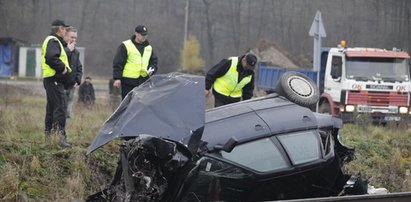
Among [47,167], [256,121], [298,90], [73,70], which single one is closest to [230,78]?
[73,70]

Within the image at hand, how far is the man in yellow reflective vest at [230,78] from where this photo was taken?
9570 millimetres

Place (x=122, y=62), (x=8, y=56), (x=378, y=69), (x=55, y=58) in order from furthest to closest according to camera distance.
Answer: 1. (x=8, y=56)
2. (x=378, y=69)
3. (x=122, y=62)
4. (x=55, y=58)

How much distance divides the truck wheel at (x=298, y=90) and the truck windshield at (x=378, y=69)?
11320 millimetres

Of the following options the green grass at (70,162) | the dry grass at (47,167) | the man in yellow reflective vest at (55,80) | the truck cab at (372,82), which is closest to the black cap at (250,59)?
the green grass at (70,162)

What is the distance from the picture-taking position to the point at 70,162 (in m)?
7.47

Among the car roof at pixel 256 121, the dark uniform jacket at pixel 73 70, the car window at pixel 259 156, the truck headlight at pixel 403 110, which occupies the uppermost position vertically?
the dark uniform jacket at pixel 73 70

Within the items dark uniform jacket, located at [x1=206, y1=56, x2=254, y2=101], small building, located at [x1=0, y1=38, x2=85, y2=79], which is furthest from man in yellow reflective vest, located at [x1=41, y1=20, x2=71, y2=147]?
small building, located at [x1=0, y1=38, x2=85, y2=79]

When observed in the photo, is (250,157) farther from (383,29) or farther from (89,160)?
(383,29)

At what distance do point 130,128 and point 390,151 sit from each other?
244 inches

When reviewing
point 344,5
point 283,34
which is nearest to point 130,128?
point 344,5

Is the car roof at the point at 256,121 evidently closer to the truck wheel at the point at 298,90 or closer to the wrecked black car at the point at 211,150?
the wrecked black car at the point at 211,150

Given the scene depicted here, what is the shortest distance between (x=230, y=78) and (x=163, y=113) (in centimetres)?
407

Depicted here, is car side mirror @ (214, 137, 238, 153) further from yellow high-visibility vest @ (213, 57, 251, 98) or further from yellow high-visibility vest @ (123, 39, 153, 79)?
yellow high-visibility vest @ (213, 57, 251, 98)

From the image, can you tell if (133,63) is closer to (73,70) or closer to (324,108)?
(73,70)
